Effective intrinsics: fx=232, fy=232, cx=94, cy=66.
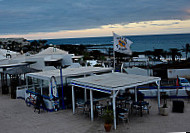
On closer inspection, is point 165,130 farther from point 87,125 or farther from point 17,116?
point 17,116

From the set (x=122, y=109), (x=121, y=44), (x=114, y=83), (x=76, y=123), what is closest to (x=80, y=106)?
(x=76, y=123)

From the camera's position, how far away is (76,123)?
10.3m

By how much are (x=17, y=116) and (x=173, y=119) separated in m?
7.66

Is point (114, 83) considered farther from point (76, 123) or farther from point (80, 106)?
point (80, 106)

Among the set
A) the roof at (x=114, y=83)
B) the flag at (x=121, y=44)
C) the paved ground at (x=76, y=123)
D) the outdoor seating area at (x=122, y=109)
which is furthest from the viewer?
the flag at (x=121, y=44)

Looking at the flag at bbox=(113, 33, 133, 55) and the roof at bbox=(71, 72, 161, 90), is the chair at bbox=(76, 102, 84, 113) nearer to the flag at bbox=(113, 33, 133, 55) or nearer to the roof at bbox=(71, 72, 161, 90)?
the roof at bbox=(71, 72, 161, 90)

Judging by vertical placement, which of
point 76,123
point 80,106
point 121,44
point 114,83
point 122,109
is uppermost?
point 121,44

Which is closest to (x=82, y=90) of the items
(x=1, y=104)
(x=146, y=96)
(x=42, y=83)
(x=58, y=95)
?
(x=58, y=95)

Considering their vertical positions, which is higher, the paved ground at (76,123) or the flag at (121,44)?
the flag at (121,44)

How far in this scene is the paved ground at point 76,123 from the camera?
9.20 m

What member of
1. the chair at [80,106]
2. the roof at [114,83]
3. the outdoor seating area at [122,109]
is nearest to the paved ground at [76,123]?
the outdoor seating area at [122,109]

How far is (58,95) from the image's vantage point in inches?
528

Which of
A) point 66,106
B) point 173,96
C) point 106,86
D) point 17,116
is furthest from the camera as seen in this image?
point 173,96

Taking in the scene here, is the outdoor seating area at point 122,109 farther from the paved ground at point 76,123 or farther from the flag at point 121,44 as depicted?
the flag at point 121,44
